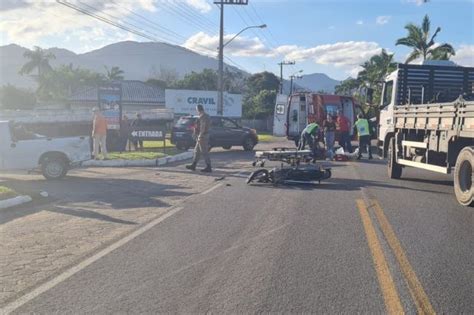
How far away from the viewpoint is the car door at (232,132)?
26.3 metres

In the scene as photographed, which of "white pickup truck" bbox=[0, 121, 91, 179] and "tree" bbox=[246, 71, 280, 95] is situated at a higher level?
"tree" bbox=[246, 71, 280, 95]

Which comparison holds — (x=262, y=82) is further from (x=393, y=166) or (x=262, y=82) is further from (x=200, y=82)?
(x=393, y=166)

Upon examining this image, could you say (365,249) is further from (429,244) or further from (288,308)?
(288,308)

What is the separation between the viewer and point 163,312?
4.69 meters

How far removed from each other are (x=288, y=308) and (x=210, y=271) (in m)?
1.35

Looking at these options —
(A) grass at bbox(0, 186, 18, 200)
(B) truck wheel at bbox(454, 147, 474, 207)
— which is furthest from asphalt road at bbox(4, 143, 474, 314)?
(A) grass at bbox(0, 186, 18, 200)

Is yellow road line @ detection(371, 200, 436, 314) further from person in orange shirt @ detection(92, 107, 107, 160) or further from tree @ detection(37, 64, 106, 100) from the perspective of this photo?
tree @ detection(37, 64, 106, 100)

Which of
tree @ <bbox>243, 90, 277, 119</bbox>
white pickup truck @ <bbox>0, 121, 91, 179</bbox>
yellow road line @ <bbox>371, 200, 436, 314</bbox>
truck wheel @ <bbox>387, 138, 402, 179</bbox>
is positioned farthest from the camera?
tree @ <bbox>243, 90, 277, 119</bbox>

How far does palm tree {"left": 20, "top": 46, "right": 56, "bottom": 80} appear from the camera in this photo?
270 ft

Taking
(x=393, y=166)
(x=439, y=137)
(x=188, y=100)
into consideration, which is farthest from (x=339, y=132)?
(x=188, y=100)

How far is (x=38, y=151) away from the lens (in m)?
14.1

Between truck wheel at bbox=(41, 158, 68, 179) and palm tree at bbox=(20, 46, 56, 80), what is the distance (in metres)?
73.2

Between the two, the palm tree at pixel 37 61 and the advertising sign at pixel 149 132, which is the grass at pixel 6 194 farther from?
the palm tree at pixel 37 61

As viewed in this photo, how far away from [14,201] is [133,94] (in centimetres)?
6481
